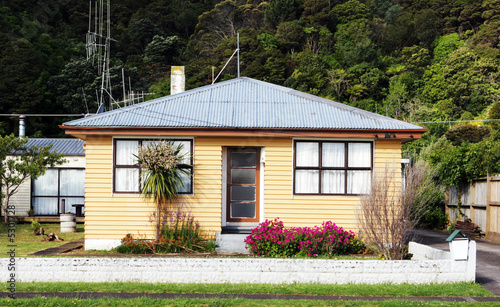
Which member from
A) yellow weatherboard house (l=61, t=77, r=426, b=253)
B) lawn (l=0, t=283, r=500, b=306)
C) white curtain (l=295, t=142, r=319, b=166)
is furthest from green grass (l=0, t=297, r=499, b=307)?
white curtain (l=295, t=142, r=319, b=166)

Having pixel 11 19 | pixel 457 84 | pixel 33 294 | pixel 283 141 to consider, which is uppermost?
pixel 11 19

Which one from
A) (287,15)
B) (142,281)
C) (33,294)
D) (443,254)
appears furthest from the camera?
(287,15)

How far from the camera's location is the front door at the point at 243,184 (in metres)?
15.9

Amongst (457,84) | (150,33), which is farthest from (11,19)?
(457,84)

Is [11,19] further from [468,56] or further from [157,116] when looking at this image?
[157,116]

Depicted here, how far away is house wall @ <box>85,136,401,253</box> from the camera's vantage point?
593 inches

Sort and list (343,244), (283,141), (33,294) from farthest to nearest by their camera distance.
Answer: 1. (283,141)
2. (343,244)
3. (33,294)

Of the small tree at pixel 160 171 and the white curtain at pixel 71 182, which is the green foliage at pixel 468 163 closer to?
the small tree at pixel 160 171

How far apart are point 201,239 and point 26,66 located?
4629 centimetres

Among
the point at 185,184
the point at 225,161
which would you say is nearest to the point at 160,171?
the point at 185,184

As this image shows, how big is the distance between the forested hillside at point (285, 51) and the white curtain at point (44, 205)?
29.1 m

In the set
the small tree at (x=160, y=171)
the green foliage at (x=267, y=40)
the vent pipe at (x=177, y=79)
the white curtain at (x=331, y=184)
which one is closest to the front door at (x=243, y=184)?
the small tree at (x=160, y=171)

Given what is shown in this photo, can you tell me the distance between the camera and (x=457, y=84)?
52.6m

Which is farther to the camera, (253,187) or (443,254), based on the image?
(253,187)
